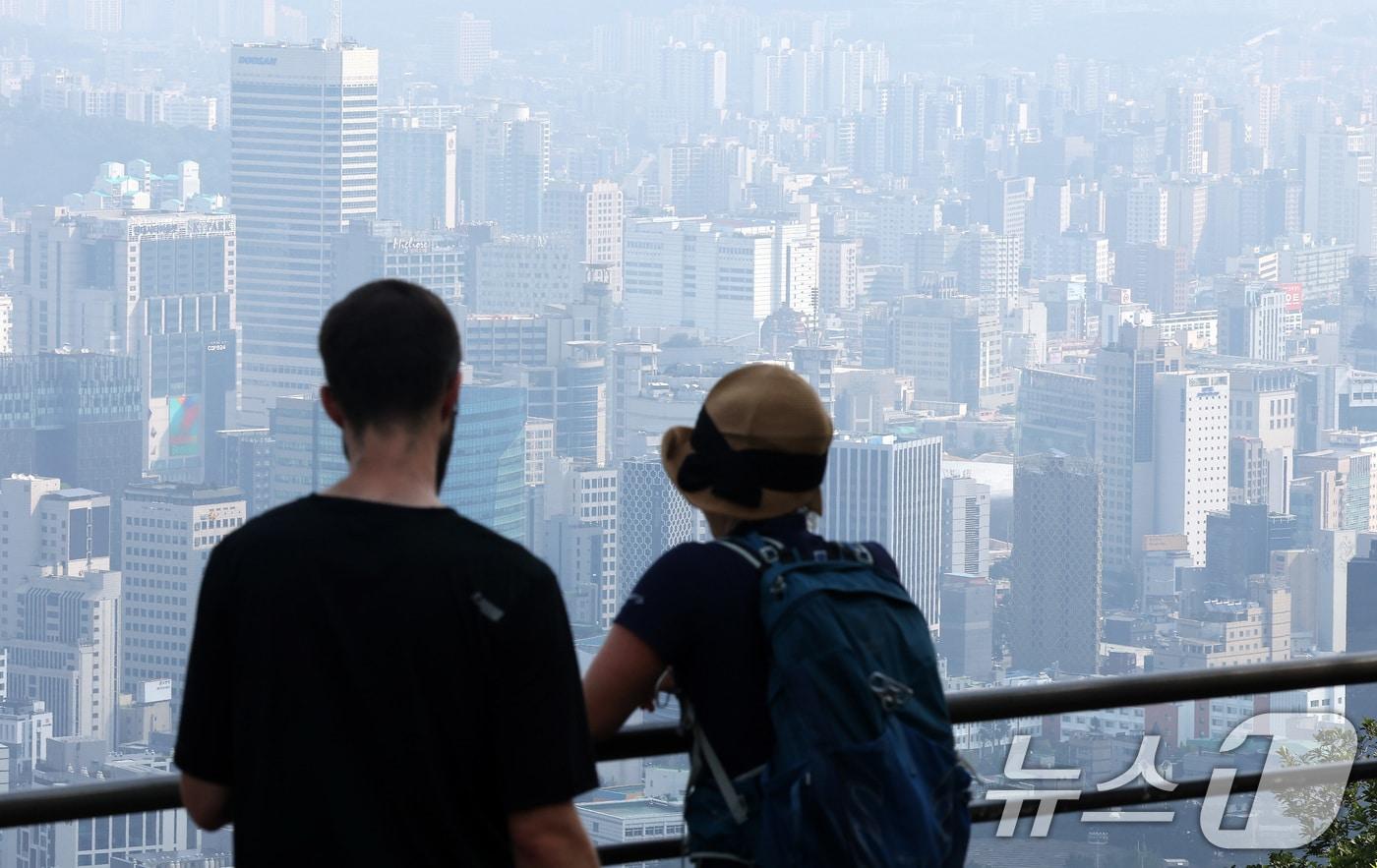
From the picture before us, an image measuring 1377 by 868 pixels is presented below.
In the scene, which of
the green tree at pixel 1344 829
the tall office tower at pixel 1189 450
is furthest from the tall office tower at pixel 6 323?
the green tree at pixel 1344 829

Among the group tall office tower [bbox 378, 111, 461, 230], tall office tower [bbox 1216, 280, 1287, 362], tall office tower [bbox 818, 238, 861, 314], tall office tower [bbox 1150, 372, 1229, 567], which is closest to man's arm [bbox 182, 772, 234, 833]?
tall office tower [bbox 1150, 372, 1229, 567]

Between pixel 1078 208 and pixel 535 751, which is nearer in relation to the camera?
pixel 535 751

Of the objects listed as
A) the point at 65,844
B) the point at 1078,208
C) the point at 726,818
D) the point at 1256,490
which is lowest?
the point at 65,844

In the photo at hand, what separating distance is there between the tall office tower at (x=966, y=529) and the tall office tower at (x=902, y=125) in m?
31.1

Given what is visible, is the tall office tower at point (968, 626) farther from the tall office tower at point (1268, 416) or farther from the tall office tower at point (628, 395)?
the tall office tower at point (628, 395)

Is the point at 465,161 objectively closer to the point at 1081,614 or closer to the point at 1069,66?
the point at 1069,66

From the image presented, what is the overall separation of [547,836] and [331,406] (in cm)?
16

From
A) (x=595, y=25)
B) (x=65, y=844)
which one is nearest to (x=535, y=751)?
(x=65, y=844)

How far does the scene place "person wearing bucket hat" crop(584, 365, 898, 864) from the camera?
0.71 meters

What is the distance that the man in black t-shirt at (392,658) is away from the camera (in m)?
0.59

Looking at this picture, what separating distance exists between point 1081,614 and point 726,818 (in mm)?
37942

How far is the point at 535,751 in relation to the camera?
23.6 inches

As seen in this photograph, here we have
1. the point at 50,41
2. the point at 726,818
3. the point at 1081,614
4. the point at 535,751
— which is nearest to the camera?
the point at 535,751

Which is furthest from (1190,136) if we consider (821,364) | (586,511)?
(586,511)
